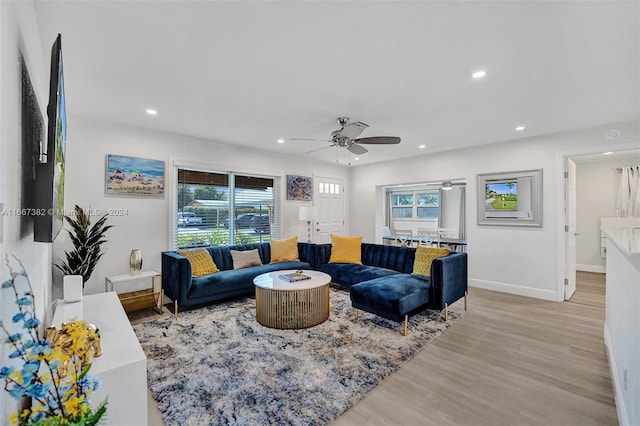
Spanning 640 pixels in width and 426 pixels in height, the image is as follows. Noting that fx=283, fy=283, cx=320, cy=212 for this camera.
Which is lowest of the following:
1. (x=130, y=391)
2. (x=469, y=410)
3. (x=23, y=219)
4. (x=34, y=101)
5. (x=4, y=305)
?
(x=469, y=410)

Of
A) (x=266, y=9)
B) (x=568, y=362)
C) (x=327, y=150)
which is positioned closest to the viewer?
(x=266, y=9)

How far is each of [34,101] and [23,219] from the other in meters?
0.64

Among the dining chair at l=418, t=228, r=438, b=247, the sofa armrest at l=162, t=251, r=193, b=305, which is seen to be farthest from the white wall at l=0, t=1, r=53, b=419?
the dining chair at l=418, t=228, r=438, b=247

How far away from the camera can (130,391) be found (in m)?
1.39

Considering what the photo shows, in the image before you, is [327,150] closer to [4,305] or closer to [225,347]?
[225,347]

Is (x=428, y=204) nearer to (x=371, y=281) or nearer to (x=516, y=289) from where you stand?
(x=516, y=289)

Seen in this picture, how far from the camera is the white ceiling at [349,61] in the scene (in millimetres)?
1711

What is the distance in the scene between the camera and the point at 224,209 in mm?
5004

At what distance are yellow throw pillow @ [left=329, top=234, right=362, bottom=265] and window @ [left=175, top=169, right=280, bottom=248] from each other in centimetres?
133

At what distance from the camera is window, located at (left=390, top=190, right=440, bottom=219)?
762 centimetres

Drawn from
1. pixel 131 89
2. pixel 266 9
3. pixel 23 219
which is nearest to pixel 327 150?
pixel 131 89

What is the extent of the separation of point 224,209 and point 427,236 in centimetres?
453

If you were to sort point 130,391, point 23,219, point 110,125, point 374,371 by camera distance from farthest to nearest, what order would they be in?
point 110,125 < point 374,371 < point 130,391 < point 23,219

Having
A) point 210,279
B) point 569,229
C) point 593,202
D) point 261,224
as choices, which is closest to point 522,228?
point 569,229
